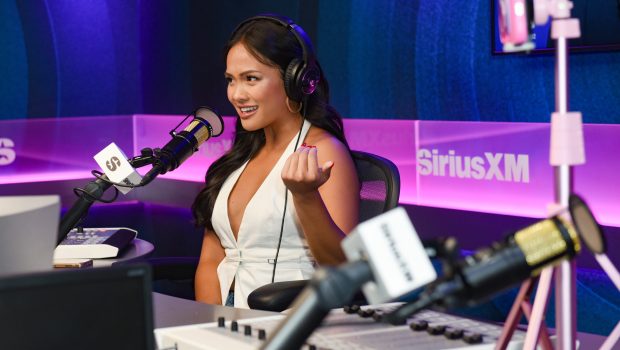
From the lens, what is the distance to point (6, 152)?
17.9ft

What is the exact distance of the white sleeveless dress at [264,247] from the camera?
2.59 metres

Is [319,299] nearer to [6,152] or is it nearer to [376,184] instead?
[376,184]

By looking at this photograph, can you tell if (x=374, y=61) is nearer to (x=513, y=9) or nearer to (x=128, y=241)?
(x=128, y=241)

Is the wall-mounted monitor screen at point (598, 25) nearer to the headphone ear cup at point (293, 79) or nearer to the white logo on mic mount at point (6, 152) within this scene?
the headphone ear cup at point (293, 79)

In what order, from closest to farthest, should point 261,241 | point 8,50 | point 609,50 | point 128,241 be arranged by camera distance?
point 261,241 < point 128,241 < point 609,50 < point 8,50

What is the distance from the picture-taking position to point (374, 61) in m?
4.31

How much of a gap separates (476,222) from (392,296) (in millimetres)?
3148

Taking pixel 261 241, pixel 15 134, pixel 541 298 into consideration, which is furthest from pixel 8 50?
pixel 541 298

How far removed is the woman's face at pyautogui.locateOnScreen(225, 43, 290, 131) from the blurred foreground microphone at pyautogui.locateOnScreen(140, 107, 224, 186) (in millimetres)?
409

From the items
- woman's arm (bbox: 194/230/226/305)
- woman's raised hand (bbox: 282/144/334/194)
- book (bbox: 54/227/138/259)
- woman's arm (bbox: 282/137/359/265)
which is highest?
woman's raised hand (bbox: 282/144/334/194)

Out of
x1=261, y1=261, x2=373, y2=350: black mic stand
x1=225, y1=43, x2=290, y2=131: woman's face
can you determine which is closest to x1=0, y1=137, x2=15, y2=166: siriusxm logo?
x1=225, y1=43, x2=290, y2=131: woman's face

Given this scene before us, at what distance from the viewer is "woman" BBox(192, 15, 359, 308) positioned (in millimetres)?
2525

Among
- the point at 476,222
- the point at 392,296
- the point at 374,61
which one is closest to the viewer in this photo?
the point at 392,296

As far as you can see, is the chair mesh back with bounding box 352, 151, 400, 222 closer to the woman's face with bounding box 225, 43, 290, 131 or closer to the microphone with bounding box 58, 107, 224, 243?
the woman's face with bounding box 225, 43, 290, 131
